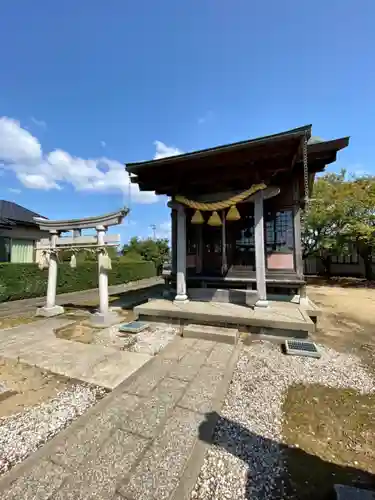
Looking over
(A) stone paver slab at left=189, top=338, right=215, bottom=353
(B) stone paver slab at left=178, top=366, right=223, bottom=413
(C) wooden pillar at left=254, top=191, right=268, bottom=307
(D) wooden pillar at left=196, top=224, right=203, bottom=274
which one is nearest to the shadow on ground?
(B) stone paver slab at left=178, top=366, right=223, bottom=413

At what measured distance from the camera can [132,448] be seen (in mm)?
2018

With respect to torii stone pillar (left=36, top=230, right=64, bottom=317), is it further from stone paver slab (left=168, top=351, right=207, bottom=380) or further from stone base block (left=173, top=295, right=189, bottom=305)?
stone paver slab (left=168, top=351, right=207, bottom=380)

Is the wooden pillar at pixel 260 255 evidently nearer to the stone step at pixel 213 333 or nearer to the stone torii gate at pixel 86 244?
the stone step at pixel 213 333

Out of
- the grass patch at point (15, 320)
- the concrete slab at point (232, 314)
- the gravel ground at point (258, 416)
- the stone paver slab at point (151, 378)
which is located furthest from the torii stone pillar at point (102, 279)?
the gravel ground at point (258, 416)

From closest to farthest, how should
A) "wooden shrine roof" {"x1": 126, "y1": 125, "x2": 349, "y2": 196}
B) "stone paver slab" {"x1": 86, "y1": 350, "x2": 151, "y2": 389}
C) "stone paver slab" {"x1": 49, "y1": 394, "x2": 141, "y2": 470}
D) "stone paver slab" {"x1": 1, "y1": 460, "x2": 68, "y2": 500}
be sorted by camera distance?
1. "stone paver slab" {"x1": 1, "y1": 460, "x2": 68, "y2": 500}
2. "stone paver slab" {"x1": 49, "y1": 394, "x2": 141, "y2": 470}
3. "stone paver slab" {"x1": 86, "y1": 350, "x2": 151, "y2": 389}
4. "wooden shrine roof" {"x1": 126, "y1": 125, "x2": 349, "y2": 196}

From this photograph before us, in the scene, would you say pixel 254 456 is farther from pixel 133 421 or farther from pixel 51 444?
pixel 51 444

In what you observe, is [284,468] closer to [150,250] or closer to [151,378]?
[151,378]

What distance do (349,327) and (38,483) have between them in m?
6.49

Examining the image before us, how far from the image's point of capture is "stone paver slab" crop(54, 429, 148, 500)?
5.32 feet

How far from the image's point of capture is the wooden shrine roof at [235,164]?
17.0 feet

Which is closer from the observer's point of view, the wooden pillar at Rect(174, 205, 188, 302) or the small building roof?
the wooden pillar at Rect(174, 205, 188, 302)

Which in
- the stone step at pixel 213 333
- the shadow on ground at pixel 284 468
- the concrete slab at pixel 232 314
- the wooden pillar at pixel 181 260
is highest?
the wooden pillar at pixel 181 260

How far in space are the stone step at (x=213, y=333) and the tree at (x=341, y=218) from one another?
11.4 meters

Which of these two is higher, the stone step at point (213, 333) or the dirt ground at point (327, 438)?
the stone step at point (213, 333)
